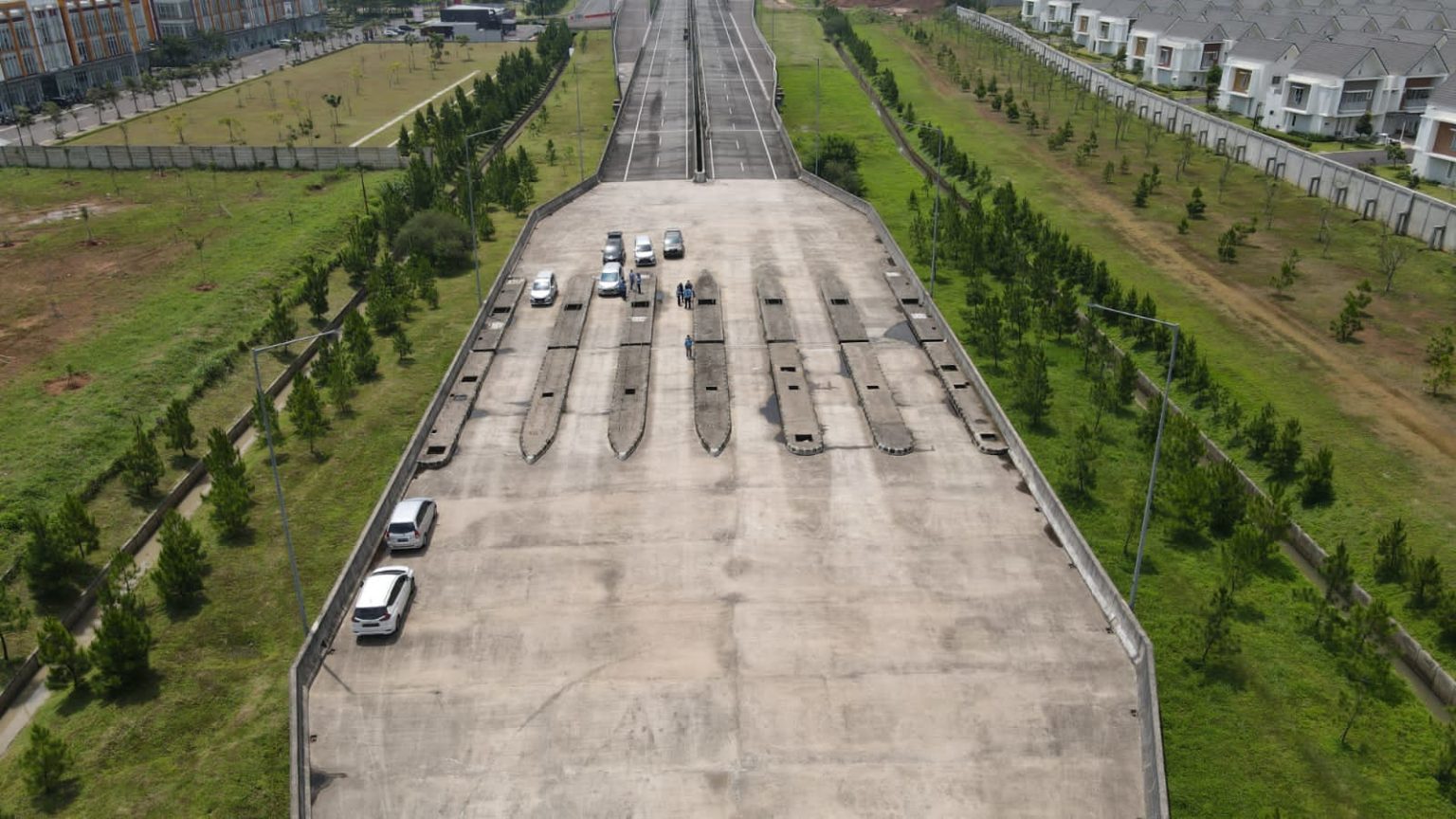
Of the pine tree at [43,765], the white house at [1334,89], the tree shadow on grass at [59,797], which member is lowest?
the tree shadow on grass at [59,797]

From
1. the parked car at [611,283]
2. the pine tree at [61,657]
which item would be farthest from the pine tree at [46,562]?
the parked car at [611,283]

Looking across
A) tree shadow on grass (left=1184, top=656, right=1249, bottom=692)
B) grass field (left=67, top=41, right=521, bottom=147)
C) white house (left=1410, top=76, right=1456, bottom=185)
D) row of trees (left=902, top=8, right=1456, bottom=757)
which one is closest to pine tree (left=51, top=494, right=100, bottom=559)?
row of trees (left=902, top=8, right=1456, bottom=757)

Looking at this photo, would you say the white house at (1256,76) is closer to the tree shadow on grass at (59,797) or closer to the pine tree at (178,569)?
the pine tree at (178,569)

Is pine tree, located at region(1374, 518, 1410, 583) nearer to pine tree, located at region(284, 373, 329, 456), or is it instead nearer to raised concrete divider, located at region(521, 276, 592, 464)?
raised concrete divider, located at region(521, 276, 592, 464)

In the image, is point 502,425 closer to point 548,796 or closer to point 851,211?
point 548,796

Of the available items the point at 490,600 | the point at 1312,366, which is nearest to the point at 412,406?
the point at 490,600

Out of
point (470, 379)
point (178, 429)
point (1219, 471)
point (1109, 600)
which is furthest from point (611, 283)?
point (1109, 600)
